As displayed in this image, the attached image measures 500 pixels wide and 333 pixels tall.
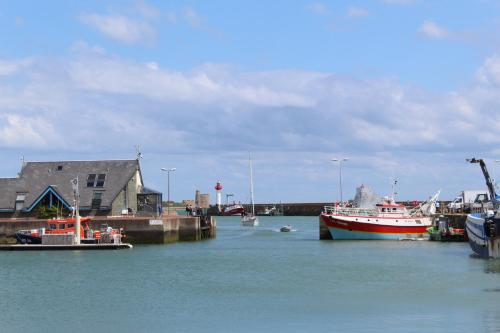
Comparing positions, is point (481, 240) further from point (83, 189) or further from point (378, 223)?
point (83, 189)

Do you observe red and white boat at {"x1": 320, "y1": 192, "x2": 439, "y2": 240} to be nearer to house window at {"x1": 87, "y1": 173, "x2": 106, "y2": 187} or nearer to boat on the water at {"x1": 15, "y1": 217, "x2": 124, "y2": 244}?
house window at {"x1": 87, "y1": 173, "x2": 106, "y2": 187}

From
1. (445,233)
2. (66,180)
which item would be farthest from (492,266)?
(66,180)

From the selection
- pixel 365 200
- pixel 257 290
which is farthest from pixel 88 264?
pixel 365 200

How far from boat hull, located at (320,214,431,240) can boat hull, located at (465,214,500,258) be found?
17.4 meters

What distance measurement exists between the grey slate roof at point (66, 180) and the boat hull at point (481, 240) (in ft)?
99.5

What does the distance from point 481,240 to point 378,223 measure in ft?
73.0

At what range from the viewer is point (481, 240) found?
58.1 meters

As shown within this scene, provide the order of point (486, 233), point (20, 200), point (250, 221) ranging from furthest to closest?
1. point (250, 221)
2. point (20, 200)
3. point (486, 233)

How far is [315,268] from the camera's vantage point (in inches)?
2131

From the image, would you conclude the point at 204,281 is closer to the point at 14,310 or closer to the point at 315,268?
the point at 315,268

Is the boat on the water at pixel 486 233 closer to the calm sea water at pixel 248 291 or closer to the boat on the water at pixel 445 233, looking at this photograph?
the calm sea water at pixel 248 291

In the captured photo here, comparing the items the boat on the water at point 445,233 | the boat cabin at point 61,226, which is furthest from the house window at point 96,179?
the boat on the water at point 445,233

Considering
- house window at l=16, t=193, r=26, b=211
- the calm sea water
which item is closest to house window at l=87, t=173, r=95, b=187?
house window at l=16, t=193, r=26, b=211

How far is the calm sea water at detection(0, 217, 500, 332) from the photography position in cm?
3259
